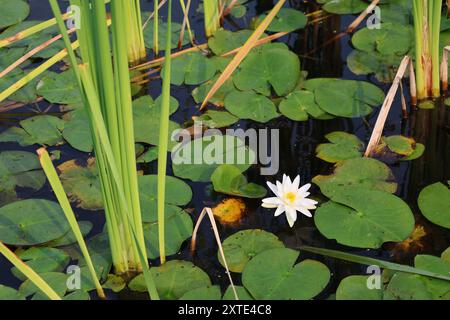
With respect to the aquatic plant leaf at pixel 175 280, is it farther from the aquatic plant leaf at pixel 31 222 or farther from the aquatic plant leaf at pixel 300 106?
the aquatic plant leaf at pixel 300 106

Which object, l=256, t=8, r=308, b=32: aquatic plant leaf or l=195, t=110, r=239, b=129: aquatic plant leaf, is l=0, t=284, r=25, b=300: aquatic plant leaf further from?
l=256, t=8, r=308, b=32: aquatic plant leaf

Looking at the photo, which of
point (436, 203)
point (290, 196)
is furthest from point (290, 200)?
point (436, 203)

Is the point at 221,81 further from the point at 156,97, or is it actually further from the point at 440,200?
the point at 440,200

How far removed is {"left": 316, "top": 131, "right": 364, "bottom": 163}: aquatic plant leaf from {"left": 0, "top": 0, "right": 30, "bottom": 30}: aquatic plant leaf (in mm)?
2042

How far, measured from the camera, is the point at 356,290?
2471 millimetres

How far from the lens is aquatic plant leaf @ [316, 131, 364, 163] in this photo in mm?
3096

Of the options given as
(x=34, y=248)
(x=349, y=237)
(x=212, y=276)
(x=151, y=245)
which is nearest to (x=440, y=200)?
(x=349, y=237)

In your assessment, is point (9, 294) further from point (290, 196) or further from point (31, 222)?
point (290, 196)

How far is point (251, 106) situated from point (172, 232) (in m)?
0.93

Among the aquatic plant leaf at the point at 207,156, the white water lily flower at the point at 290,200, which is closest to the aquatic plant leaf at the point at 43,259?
the aquatic plant leaf at the point at 207,156

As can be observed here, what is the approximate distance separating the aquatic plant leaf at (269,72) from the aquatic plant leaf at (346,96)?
0.36 feet

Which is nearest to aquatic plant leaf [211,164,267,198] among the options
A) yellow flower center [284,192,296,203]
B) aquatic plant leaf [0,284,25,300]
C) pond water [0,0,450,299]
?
pond water [0,0,450,299]

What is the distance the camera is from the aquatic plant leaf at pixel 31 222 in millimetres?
2725

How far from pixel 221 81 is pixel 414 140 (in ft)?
3.17
